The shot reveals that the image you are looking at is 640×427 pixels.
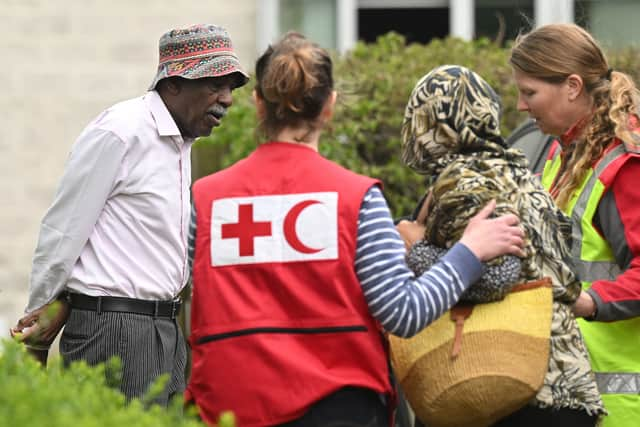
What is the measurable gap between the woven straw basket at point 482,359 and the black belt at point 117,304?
1.00 metres

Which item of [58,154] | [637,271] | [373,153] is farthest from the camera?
[58,154]

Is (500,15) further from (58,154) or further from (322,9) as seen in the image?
(58,154)

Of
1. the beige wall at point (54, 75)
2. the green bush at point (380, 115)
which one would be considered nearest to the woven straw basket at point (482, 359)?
the green bush at point (380, 115)

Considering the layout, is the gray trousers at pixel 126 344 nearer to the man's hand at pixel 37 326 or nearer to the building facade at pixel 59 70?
the man's hand at pixel 37 326

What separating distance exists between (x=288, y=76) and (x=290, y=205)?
377 mm

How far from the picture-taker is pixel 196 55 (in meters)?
4.40

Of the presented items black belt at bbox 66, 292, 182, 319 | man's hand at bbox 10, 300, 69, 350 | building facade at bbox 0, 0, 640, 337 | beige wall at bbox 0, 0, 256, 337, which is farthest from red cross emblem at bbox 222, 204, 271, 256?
beige wall at bbox 0, 0, 256, 337

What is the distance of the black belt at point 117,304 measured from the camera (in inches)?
167

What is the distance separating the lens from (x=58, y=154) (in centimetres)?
1007

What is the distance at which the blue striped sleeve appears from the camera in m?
3.61

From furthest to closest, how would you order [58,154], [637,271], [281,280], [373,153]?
1. [58,154]
2. [373,153]
3. [637,271]
4. [281,280]

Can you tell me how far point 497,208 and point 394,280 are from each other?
414 millimetres

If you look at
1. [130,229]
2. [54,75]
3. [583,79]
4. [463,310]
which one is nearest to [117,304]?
[130,229]

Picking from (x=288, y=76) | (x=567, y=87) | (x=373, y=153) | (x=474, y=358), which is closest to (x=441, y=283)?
(x=474, y=358)
